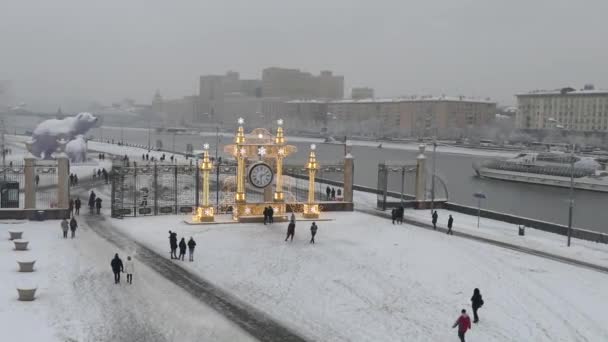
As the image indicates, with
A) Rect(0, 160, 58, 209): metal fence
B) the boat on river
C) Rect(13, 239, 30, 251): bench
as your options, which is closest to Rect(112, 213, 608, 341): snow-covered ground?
Rect(13, 239, 30, 251): bench

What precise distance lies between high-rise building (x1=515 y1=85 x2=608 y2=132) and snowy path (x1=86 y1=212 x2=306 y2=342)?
122927 mm

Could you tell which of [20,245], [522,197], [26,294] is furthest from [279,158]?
[522,197]

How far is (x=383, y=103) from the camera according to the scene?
189625 mm

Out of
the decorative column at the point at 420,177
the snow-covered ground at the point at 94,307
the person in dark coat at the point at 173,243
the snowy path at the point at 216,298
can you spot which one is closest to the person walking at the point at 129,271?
the snow-covered ground at the point at 94,307

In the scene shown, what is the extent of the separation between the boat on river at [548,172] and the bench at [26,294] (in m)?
62.7

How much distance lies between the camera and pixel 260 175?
3019 cm

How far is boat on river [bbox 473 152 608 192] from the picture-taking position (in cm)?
7044

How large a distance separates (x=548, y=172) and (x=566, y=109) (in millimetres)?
80070

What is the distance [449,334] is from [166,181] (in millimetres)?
38283

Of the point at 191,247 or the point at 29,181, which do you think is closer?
the point at 191,247

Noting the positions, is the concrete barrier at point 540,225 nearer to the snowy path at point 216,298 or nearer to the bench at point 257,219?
the bench at point 257,219

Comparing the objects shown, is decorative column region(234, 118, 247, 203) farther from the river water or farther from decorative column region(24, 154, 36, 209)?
the river water

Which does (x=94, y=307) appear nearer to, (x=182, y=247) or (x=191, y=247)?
(x=191, y=247)

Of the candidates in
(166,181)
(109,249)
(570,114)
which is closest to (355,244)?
(109,249)
